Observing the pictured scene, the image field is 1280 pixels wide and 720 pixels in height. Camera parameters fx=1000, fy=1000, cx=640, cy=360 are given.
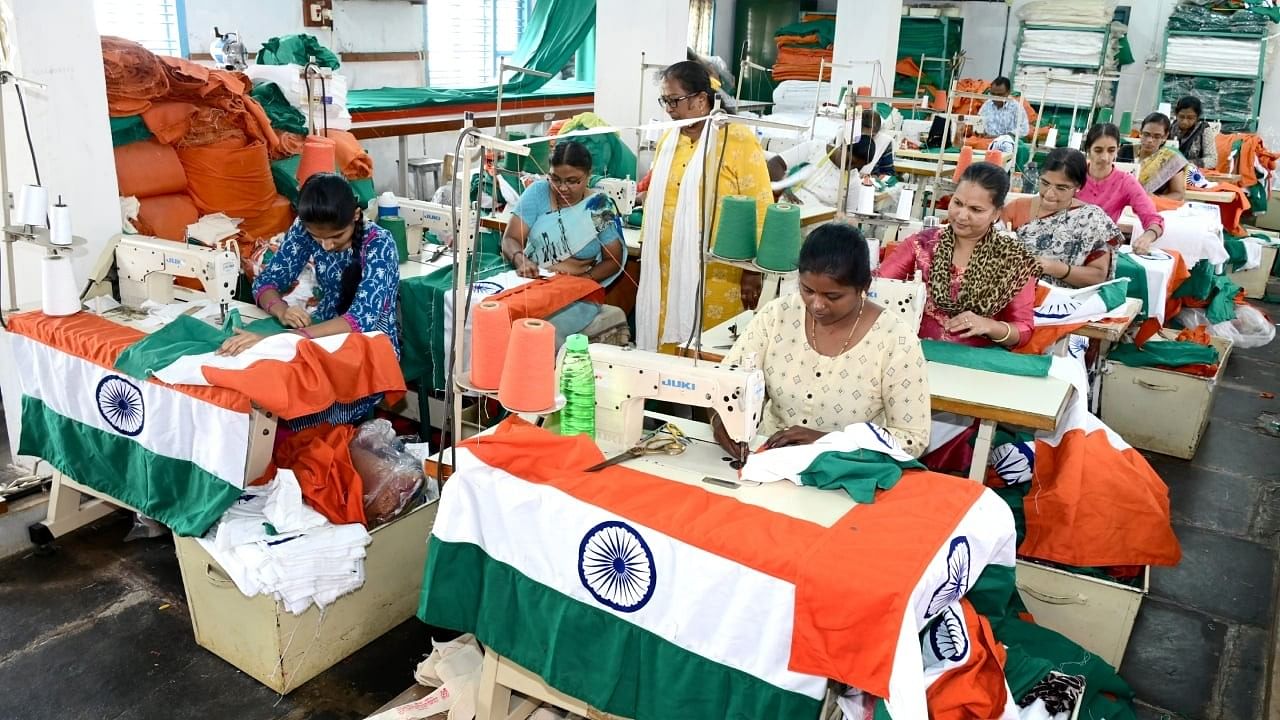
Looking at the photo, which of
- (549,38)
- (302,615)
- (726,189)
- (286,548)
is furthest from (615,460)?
(549,38)

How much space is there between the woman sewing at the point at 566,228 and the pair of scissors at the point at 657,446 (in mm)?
Result: 1574

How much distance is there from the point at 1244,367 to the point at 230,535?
5.77 m

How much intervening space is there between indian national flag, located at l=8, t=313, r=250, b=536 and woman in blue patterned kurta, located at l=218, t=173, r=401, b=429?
0.29 metres

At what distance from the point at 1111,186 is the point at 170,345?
4.28 m

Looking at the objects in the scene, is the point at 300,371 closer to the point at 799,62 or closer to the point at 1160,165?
the point at 1160,165

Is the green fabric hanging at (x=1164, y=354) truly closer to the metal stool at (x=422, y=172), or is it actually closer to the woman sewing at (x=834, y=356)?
the woman sewing at (x=834, y=356)

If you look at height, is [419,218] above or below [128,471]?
above

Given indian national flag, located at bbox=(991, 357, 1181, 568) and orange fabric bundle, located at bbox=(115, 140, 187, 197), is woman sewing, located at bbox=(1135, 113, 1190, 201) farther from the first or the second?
orange fabric bundle, located at bbox=(115, 140, 187, 197)

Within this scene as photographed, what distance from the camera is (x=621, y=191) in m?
4.64

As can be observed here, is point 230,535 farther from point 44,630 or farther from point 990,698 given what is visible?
point 990,698

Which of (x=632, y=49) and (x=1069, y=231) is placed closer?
(x=1069, y=231)

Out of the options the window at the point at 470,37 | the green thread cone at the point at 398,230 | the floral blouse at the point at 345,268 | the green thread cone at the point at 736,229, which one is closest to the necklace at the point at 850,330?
the green thread cone at the point at 736,229

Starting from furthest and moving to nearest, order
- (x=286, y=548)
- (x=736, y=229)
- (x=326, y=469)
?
1. (x=736, y=229)
2. (x=326, y=469)
3. (x=286, y=548)

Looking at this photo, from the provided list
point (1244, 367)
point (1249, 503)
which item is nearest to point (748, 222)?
point (1249, 503)
